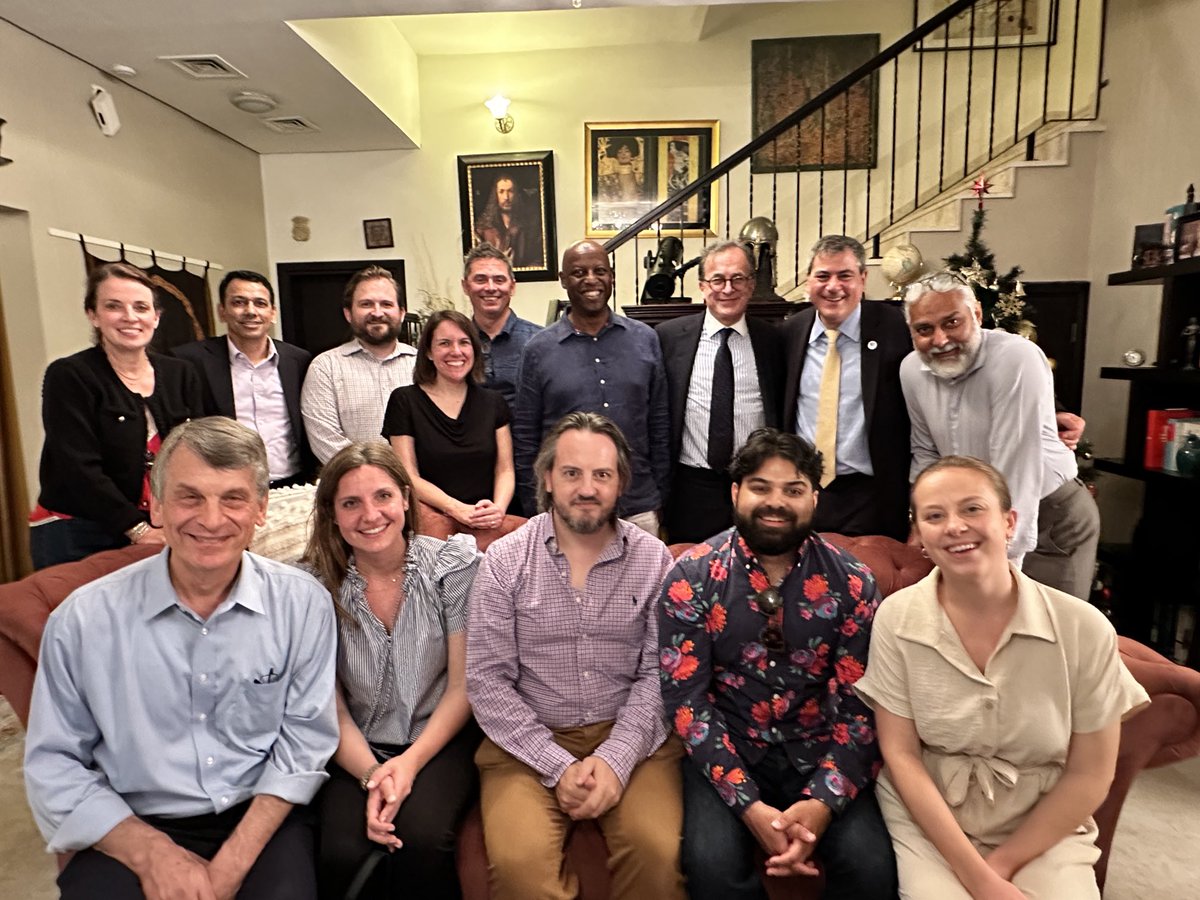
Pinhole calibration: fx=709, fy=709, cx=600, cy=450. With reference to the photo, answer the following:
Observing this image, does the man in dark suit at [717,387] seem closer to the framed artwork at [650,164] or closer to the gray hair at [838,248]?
the gray hair at [838,248]

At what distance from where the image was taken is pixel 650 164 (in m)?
6.27

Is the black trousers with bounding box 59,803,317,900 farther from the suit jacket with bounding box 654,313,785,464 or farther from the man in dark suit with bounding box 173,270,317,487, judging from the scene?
the suit jacket with bounding box 654,313,785,464

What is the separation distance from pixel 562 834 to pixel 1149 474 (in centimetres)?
311

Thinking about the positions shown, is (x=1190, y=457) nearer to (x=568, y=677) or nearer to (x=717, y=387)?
(x=717, y=387)

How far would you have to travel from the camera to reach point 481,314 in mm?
3027

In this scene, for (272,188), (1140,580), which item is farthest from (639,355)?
(272,188)

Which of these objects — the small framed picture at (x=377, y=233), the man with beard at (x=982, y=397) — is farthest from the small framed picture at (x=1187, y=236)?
the small framed picture at (x=377, y=233)

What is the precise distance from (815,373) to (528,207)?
454cm

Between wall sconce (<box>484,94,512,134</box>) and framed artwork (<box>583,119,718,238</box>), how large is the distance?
0.69m

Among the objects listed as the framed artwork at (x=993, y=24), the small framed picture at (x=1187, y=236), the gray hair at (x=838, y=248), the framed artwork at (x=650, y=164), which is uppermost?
the framed artwork at (x=993, y=24)

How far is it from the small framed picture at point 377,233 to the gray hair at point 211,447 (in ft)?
17.2

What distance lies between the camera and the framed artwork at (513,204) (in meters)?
6.29

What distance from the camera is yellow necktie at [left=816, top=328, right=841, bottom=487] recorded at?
7.84 ft

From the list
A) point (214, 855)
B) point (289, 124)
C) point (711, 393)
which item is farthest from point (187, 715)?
point (289, 124)
